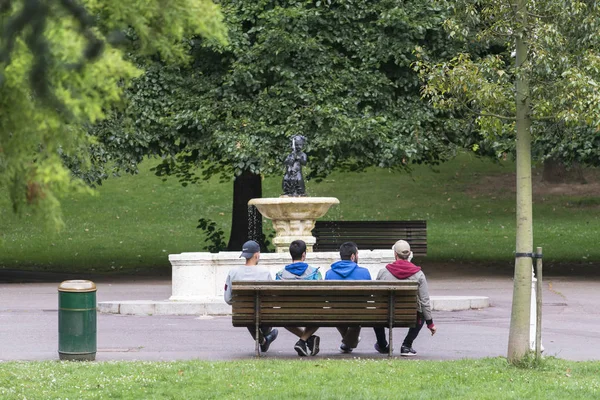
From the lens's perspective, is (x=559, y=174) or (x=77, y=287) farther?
(x=559, y=174)

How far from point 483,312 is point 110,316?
16.8 ft

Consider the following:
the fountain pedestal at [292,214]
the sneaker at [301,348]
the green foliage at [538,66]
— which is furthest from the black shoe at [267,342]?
the fountain pedestal at [292,214]

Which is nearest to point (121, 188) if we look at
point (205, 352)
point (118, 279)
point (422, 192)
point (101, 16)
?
point (422, 192)

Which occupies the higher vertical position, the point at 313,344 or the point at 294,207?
the point at 294,207

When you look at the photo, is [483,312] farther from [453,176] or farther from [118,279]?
[453,176]

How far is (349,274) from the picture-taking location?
11.0 metres

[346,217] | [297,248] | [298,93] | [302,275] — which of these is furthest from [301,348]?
[346,217]

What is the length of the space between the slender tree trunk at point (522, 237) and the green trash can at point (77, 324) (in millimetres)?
4003

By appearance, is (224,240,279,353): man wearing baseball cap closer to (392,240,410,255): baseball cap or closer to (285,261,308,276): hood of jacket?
(285,261,308,276): hood of jacket

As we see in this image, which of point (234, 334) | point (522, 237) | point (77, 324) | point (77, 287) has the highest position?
point (522, 237)

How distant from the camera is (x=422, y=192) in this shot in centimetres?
3747

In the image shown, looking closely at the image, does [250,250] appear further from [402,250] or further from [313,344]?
[402,250]

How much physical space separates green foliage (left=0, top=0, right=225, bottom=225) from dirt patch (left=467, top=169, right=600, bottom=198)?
30.9 metres

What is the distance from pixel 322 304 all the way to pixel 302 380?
166cm
